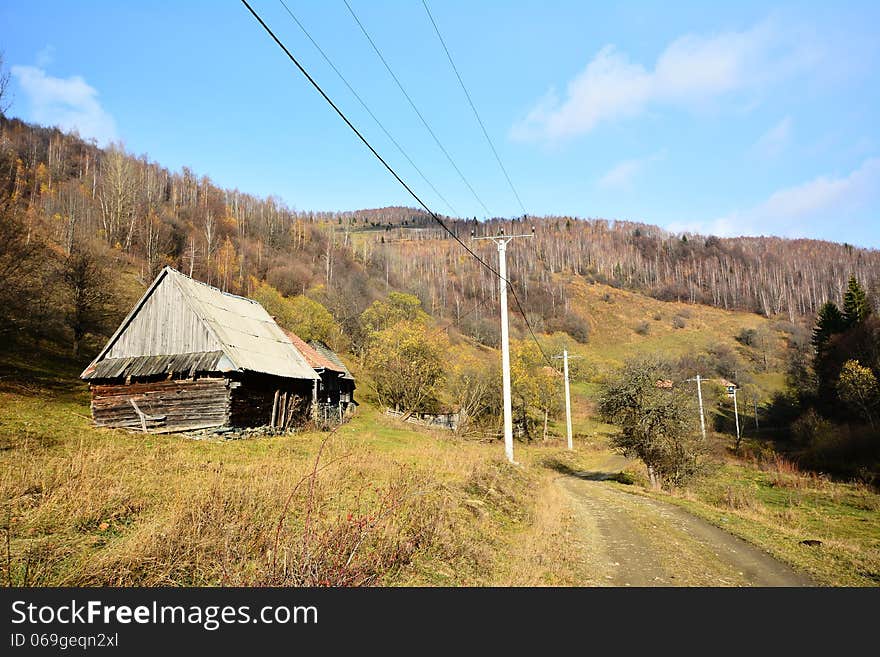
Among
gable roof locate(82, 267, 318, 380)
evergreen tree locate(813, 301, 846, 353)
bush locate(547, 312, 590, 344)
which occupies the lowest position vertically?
gable roof locate(82, 267, 318, 380)

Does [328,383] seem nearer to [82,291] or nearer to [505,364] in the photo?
[82,291]

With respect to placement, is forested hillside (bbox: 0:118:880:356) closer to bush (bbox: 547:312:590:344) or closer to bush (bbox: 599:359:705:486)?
bush (bbox: 547:312:590:344)

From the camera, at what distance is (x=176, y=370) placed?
2498 cm

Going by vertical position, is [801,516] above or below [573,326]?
below

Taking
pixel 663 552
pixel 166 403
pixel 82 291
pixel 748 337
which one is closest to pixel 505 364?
pixel 663 552

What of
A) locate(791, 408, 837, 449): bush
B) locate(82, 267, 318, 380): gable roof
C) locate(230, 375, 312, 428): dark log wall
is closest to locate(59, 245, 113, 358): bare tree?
locate(82, 267, 318, 380): gable roof

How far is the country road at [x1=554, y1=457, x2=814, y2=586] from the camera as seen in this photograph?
9.01 m

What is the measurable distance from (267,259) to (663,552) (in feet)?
320

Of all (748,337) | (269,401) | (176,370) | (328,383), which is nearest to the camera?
(176,370)

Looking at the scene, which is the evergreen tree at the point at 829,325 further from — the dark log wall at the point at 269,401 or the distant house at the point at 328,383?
the dark log wall at the point at 269,401

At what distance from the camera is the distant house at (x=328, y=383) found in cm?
3865

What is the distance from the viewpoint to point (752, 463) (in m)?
46.0

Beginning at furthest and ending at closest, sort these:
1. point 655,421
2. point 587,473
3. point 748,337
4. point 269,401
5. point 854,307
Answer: point 748,337 → point 854,307 → point 587,473 → point 269,401 → point 655,421

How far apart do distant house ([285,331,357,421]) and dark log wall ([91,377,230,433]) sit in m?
10.4
